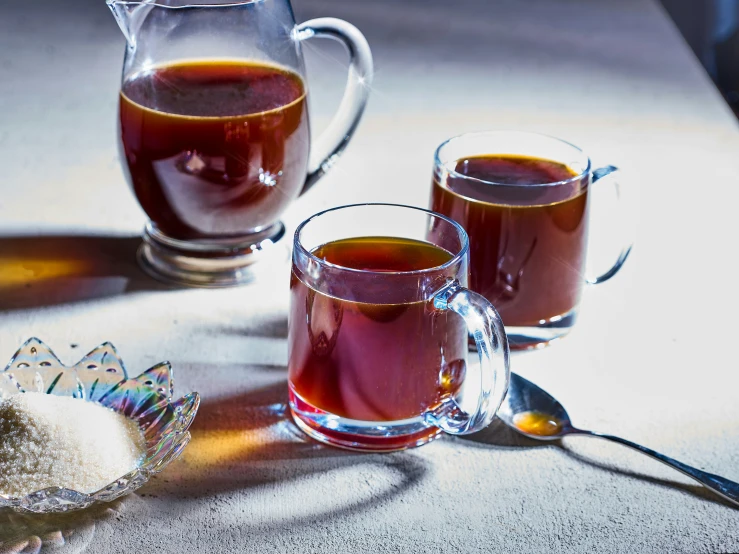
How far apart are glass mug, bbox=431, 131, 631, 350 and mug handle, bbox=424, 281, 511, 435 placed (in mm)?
142

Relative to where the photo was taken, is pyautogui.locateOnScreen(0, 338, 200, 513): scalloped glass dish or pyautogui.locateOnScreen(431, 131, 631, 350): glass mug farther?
pyautogui.locateOnScreen(431, 131, 631, 350): glass mug

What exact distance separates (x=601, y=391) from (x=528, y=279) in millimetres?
104

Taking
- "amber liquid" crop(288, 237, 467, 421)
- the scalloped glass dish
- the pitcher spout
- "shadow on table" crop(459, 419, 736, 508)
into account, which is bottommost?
"shadow on table" crop(459, 419, 736, 508)

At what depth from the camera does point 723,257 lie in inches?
37.7

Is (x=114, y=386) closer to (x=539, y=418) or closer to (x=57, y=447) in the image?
(x=57, y=447)

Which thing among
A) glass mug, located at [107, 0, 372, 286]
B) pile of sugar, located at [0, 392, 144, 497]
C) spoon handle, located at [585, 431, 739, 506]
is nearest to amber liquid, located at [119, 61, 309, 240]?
glass mug, located at [107, 0, 372, 286]

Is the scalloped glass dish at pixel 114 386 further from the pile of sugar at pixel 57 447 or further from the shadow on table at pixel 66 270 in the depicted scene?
the shadow on table at pixel 66 270

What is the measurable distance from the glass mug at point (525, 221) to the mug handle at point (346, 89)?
0.14m

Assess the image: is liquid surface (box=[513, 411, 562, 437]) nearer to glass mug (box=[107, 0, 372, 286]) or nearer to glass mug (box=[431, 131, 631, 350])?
glass mug (box=[431, 131, 631, 350])

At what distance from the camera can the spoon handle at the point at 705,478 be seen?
63cm

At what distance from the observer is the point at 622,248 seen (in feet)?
2.73

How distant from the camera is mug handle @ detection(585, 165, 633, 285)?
0.82 meters

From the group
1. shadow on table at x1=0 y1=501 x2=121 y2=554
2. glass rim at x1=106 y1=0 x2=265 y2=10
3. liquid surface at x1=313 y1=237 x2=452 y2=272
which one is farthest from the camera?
glass rim at x1=106 y1=0 x2=265 y2=10

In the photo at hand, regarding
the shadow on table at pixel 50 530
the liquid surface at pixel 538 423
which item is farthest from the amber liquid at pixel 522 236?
the shadow on table at pixel 50 530
